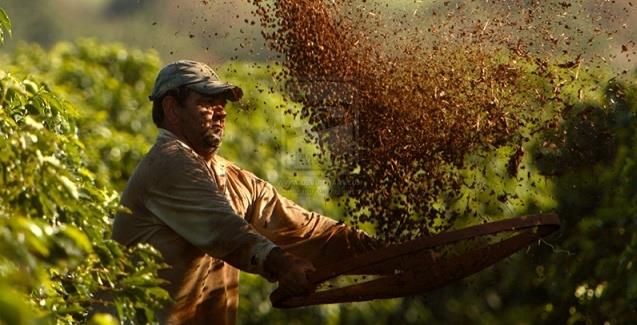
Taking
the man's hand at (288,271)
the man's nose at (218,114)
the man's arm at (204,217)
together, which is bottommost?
the man's hand at (288,271)

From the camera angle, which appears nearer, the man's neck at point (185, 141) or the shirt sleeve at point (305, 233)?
the man's neck at point (185, 141)

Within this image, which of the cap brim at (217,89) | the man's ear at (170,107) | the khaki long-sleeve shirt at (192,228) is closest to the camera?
the khaki long-sleeve shirt at (192,228)

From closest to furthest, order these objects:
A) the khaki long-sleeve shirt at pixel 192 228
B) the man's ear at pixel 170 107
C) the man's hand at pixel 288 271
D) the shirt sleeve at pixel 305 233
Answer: the man's hand at pixel 288 271 < the khaki long-sleeve shirt at pixel 192 228 < the man's ear at pixel 170 107 < the shirt sleeve at pixel 305 233

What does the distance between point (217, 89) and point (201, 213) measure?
524mm

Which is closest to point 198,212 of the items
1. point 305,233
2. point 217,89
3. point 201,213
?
point 201,213

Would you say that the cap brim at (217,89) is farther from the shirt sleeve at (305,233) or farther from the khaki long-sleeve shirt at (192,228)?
the shirt sleeve at (305,233)

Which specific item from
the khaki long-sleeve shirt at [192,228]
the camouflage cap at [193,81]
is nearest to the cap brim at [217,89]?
the camouflage cap at [193,81]

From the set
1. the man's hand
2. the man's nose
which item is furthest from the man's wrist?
the man's nose

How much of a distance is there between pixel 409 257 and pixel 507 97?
1.37m

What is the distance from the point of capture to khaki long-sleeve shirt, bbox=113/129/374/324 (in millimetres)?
5832

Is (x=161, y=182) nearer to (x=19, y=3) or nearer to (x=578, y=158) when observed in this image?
(x=578, y=158)

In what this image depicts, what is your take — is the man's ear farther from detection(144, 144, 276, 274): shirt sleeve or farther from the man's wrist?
the man's wrist

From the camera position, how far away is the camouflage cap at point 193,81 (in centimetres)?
615

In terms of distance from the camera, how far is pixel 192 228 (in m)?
5.89
